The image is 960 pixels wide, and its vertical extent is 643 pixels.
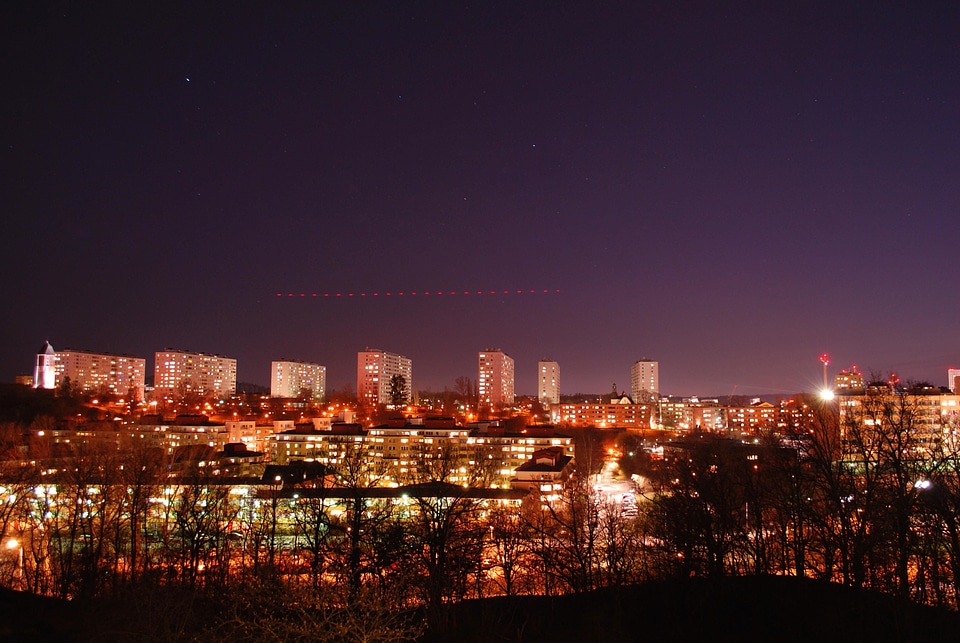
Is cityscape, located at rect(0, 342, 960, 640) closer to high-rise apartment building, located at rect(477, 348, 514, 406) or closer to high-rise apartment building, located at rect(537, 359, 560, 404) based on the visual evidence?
high-rise apartment building, located at rect(477, 348, 514, 406)

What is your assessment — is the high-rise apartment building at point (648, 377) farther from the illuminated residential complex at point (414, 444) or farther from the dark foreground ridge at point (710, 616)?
the dark foreground ridge at point (710, 616)

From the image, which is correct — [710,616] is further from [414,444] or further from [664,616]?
[414,444]

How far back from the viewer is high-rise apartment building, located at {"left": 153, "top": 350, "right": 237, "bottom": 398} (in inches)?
2441

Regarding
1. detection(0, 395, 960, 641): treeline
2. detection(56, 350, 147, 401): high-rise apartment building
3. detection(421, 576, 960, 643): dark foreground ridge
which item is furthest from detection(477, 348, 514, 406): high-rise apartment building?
detection(421, 576, 960, 643): dark foreground ridge

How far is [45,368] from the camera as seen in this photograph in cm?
5138

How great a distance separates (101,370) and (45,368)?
817cm

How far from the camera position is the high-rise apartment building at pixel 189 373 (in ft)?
203

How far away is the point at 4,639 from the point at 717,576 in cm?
882

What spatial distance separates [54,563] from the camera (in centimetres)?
1112

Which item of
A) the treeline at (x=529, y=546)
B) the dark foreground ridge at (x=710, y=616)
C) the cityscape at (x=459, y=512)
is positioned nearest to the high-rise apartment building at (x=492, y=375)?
the cityscape at (x=459, y=512)

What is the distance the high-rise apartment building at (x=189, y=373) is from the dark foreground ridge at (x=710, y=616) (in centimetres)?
5725

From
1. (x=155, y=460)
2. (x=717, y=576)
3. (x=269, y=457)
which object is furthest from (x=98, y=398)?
(x=717, y=576)

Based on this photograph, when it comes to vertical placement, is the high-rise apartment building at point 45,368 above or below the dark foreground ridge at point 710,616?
above

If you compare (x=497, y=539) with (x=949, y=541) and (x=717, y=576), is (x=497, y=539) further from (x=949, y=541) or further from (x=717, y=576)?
(x=949, y=541)
